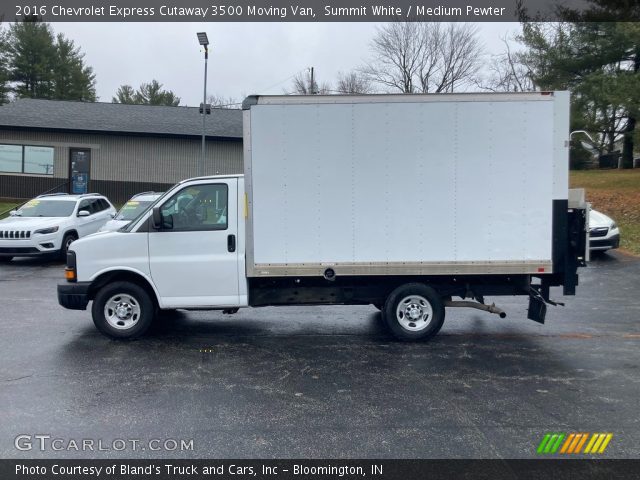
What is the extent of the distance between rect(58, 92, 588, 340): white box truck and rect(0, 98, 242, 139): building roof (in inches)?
885

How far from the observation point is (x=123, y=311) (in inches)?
321

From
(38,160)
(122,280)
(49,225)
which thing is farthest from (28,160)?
(122,280)

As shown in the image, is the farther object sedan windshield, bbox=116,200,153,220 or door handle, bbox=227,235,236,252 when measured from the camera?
sedan windshield, bbox=116,200,153,220

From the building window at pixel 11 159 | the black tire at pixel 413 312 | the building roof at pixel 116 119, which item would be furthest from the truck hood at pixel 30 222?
the building window at pixel 11 159

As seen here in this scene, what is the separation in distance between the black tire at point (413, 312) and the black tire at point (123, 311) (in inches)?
122

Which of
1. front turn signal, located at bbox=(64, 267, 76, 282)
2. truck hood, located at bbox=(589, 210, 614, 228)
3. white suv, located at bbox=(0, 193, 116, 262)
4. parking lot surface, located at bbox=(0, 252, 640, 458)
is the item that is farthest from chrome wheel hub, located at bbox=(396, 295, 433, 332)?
white suv, located at bbox=(0, 193, 116, 262)

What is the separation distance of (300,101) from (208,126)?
80.2 ft

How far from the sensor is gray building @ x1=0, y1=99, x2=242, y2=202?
29188mm

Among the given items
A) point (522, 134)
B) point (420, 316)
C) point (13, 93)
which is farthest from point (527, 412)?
point (13, 93)

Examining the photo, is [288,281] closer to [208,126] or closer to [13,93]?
[208,126]

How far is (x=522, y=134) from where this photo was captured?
25.1 ft

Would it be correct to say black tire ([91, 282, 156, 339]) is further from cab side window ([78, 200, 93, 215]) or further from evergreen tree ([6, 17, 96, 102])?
evergreen tree ([6, 17, 96, 102])

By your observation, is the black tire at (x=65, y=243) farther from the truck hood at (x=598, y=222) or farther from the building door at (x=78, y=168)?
the building door at (x=78, y=168)

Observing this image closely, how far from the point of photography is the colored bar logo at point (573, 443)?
4904 mm
